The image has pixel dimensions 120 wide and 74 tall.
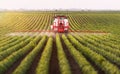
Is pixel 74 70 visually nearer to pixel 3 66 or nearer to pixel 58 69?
pixel 58 69

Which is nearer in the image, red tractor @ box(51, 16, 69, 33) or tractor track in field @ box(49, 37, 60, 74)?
tractor track in field @ box(49, 37, 60, 74)

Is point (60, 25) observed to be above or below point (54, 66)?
below

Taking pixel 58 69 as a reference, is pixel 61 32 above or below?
below

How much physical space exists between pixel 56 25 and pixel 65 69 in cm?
1970

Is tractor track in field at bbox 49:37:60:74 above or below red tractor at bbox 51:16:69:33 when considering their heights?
above

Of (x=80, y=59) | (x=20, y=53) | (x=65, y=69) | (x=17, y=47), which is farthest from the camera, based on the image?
(x=17, y=47)

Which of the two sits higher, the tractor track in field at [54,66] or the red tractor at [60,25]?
the tractor track in field at [54,66]

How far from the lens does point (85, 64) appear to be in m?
11.4

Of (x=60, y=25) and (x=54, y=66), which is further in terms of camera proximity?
(x=60, y=25)

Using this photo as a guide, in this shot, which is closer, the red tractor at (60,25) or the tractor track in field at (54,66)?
the tractor track in field at (54,66)

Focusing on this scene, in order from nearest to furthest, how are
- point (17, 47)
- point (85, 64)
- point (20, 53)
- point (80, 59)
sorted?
point (85, 64) → point (80, 59) → point (20, 53) → point (17, 47)

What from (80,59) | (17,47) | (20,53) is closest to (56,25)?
(17,47)

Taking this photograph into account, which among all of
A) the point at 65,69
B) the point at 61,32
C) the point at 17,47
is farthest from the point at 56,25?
the point at 65,69

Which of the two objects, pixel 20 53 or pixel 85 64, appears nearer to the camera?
pixel 85 64
